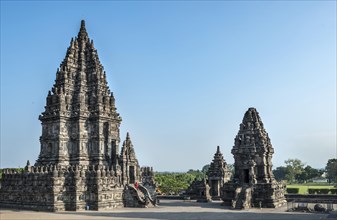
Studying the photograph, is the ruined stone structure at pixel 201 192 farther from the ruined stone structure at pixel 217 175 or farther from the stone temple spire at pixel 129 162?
the stone temple spire at pixel 129 162

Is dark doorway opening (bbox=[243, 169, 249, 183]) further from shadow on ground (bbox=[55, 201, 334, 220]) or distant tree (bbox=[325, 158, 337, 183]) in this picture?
distant tree (bbox=[325, 158, 337, 183])

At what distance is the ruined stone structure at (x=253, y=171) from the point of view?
37.3 meters

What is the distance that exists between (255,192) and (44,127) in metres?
25.5

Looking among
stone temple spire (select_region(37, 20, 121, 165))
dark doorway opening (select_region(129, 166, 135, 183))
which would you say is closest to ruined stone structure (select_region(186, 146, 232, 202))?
dark doorway opening (select_region(129, 166, 135, 183))

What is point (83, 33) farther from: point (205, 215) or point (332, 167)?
point (332, 167)

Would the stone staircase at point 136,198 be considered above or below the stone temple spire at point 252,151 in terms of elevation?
below

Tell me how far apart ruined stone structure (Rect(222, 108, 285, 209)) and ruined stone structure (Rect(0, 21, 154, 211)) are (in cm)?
1161

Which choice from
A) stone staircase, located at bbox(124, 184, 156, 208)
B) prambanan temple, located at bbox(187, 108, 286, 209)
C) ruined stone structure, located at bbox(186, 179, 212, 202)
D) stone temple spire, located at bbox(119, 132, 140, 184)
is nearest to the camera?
stone staircase, located at bbox(124, 184, 156, 208)

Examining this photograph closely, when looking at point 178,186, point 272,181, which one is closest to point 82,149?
point 272,181

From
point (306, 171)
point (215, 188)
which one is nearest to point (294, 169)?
point (306, 171)

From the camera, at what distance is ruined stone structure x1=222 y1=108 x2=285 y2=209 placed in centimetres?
3734

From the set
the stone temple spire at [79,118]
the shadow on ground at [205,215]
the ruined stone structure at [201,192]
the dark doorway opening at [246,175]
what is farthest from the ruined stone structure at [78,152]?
the dark doorway opening at [246,175]

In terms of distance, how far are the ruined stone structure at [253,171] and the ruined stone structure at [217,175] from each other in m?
7.83

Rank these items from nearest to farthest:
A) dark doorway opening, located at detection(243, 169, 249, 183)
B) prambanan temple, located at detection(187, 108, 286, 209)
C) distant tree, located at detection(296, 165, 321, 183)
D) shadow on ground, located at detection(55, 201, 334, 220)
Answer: shadow on ground, located at detection(55, 201, 334, 220)
prambanan temple, located at detection(187, 108, 286, 209)
dark doorway opening, located at detection(243, 169, 249, 183)
distant tree, located at detection(296, 165, 321, 183)
